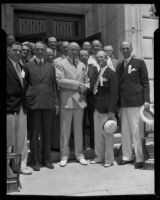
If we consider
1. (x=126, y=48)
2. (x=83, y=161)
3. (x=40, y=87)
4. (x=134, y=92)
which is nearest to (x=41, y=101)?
(x=40, y=87)

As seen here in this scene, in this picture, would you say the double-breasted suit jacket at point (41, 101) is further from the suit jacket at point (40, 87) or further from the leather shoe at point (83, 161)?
the leather shoe at point (83, 161)

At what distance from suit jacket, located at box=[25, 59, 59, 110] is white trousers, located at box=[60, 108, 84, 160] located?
1.21 feet

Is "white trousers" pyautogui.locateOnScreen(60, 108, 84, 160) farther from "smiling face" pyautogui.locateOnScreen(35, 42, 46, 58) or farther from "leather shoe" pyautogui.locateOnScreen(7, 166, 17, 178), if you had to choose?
"leather shoe" pyautogui.locateOnScreen(7, 166, 17, 178)

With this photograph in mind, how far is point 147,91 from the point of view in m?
4.98

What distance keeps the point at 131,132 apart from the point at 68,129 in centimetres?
109

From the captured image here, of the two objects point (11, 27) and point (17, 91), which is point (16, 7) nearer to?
point (11, 27)

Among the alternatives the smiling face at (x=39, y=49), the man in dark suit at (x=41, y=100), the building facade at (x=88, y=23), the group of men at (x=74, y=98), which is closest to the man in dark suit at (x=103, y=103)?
the group of men at (x=74, y=98)

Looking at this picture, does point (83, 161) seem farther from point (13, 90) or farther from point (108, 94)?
point (13, 90)

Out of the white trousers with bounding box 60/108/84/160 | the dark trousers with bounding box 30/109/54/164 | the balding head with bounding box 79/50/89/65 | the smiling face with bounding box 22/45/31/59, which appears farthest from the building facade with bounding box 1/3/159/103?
the dark trousers with bounding box 30/109/54/164

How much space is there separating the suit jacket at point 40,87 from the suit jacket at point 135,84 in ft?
4.04

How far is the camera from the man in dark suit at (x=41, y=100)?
4777mm

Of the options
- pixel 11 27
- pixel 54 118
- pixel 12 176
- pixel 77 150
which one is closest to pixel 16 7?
pixel 11 27

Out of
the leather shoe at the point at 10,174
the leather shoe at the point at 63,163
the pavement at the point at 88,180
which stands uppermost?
the leather shoe at the point at 10,174

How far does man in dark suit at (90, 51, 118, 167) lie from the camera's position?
198 inches
